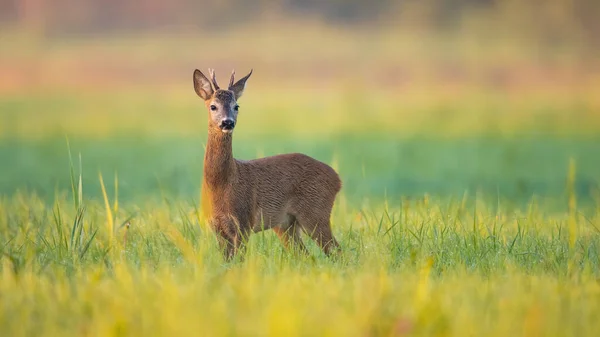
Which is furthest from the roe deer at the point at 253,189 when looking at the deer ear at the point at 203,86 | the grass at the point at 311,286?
the grass at the point at 311,286

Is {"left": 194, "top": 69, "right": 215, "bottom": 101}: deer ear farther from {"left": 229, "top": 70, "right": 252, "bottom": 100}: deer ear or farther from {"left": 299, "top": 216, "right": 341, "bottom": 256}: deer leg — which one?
{"left": 299, "top": 216, "right": 341, "bottom": 256}: deer leg

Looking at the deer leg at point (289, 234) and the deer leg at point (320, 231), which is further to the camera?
the deer leg at point (289, 234)

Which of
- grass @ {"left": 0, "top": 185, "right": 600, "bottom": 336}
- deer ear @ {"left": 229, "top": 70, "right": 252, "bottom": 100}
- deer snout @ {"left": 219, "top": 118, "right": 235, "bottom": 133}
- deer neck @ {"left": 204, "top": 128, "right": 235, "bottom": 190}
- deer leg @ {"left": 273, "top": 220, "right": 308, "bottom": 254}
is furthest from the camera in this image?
deer leg @ {"left": 273, "top": 220, "right": 308, "bottom": 254}

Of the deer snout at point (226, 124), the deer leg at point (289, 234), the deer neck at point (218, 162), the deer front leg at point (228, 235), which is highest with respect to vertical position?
the deer snout at point (226, 124)

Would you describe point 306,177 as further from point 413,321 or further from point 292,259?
point 413,321

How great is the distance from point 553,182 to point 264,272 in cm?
1472

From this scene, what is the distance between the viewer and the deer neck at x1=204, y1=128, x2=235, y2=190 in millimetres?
7590

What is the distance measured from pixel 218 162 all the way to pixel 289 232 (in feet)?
3.38

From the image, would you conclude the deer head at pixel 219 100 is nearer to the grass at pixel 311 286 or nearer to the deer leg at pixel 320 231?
the grass at pixel 311 286

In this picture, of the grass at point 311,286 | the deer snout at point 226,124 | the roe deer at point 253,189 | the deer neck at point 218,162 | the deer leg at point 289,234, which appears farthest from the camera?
the deer leg at point 289,234

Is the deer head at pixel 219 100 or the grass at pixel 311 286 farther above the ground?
the deer head at pixel 219 100

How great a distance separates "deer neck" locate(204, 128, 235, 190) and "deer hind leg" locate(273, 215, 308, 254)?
79 centimetres

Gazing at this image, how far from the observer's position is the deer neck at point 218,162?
24.9 feet

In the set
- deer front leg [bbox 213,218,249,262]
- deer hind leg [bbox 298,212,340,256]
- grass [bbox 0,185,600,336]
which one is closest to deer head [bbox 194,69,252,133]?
deer front leg [bbox 213,218,249,262]
